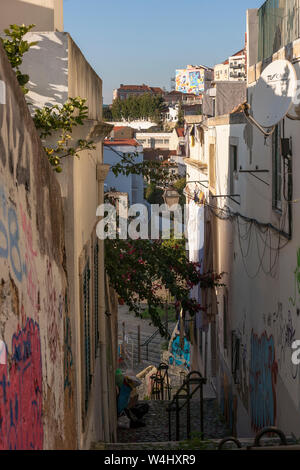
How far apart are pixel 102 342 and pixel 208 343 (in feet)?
32.0

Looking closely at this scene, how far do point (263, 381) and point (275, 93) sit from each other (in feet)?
17.8

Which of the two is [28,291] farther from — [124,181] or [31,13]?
[124,181]

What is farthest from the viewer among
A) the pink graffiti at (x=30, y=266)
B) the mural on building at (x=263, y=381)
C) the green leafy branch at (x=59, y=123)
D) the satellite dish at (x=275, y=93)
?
the mural on building at (x=263, y=381)

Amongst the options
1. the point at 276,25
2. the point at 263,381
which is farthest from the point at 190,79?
the point at 263,381

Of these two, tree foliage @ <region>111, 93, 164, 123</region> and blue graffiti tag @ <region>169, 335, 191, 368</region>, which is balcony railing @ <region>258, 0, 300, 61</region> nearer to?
blue graffiti tag @ <region>169, 335, 191, 368</region>

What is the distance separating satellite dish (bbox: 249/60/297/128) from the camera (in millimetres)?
7824

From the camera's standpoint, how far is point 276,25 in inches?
419

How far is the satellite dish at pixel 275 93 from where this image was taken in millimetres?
7824

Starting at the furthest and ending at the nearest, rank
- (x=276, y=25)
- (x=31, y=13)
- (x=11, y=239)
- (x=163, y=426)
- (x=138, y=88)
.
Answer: (x=138, y=88) < (x=163, y=426) < (x=276, y=25) < (x=31, y=13) < (x=11, y=239)

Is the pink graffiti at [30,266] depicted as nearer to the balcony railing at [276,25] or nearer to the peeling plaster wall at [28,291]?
the peeling plaster wall at [28,291]

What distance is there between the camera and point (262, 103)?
862cm

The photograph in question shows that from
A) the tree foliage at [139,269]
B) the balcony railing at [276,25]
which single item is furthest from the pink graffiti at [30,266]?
the tree foliage at [139,269]

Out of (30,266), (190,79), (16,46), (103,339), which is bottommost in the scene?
(103,339)
